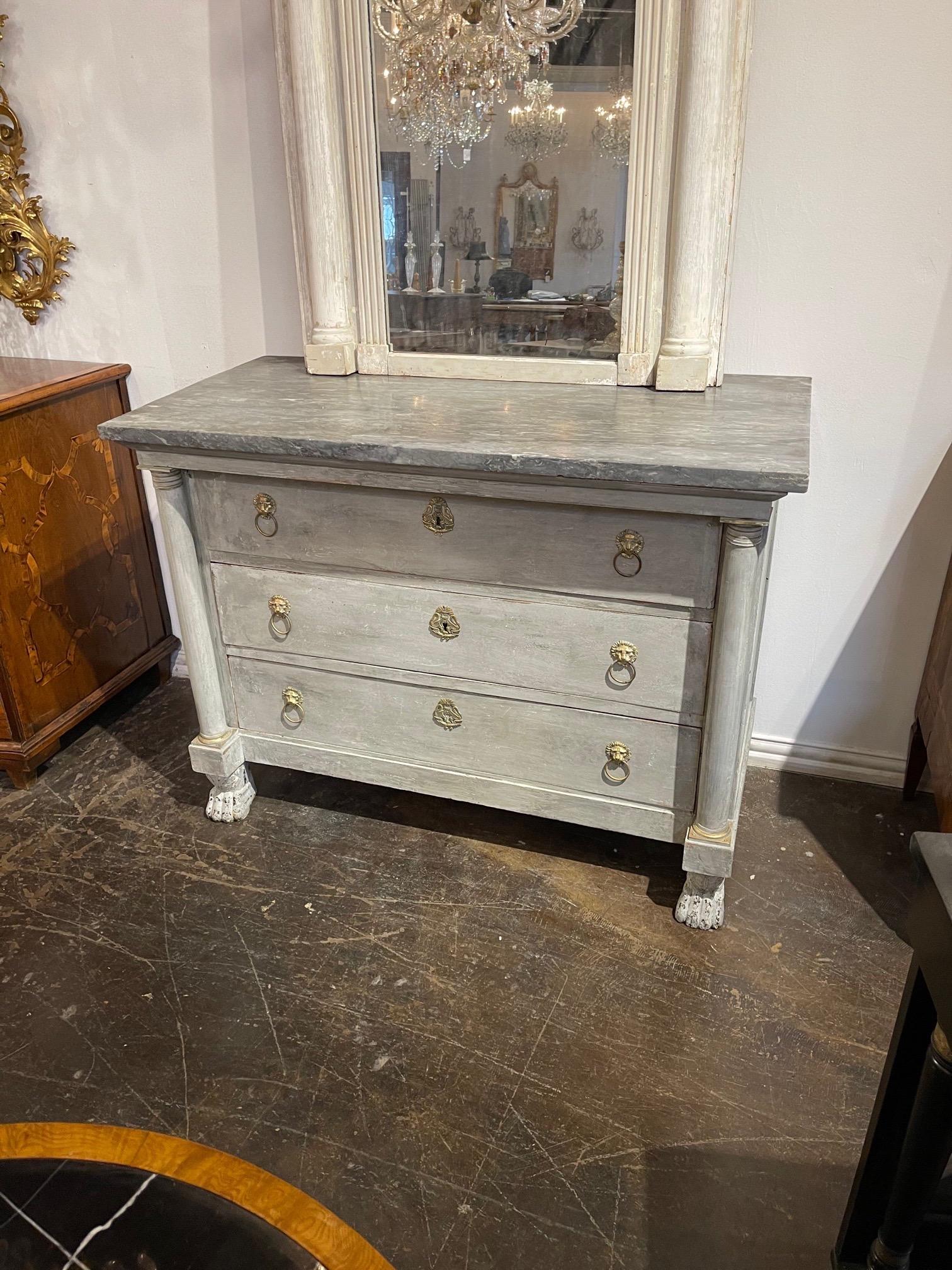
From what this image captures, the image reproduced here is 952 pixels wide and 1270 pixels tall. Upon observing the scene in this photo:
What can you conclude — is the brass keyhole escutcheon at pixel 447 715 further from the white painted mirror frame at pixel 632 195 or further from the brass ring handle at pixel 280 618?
the white painted mirror frame at pixel 632 195

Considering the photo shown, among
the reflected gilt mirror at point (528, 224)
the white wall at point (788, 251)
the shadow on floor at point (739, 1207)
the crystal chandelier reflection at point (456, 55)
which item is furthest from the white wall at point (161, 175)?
the shadow on floor at point (739, 1207)

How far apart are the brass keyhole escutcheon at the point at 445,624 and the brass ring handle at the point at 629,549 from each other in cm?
34

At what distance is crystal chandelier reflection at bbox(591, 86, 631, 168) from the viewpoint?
1.76 metres

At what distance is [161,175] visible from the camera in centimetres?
221

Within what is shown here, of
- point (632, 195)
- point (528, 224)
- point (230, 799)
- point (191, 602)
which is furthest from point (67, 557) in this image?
point (632, 195)

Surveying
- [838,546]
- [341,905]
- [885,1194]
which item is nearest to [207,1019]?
[341,905]

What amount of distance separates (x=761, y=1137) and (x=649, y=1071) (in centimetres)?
19

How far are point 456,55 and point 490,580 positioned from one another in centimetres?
107

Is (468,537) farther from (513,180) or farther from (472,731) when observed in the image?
(513,180)

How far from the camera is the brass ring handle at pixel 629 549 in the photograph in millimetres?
1563

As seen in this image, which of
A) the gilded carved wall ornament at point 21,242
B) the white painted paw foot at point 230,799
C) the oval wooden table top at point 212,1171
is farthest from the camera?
the gilded carved wall ornament at point 21,242

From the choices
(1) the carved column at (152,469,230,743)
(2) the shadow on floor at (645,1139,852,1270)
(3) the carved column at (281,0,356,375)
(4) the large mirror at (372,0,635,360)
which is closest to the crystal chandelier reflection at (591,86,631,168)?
(4) the large mirror at (372,0,635,360)

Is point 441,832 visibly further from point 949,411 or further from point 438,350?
point 949,411

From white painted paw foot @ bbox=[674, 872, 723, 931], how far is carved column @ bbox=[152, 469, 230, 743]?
42.4 inches
